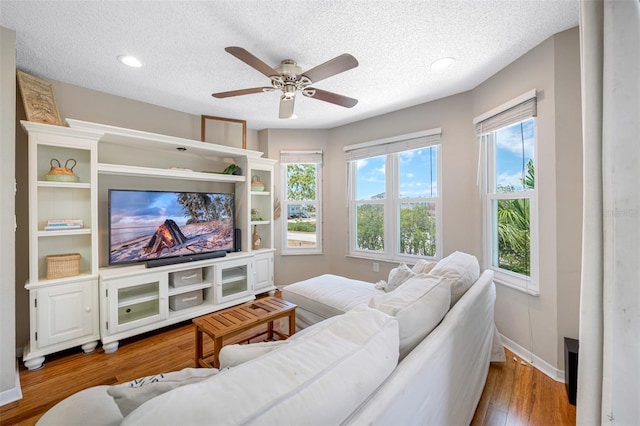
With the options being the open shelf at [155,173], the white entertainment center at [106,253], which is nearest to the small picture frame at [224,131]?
the white entertainment center at [106,253]

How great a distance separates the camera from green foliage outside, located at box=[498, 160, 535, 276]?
2250 millimetres

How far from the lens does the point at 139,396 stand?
0.72 m

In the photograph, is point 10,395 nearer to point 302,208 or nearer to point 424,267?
point 424,267

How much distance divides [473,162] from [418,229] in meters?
1.01

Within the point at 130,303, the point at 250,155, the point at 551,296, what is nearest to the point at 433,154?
the point at 551,296

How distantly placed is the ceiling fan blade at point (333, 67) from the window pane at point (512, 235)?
6.30 ft

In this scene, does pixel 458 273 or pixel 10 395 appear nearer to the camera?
pixel 458 273

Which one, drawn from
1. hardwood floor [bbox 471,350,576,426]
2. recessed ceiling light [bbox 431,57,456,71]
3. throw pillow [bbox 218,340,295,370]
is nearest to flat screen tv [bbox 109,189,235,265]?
throw pillow [bbox 218,340,295,370]

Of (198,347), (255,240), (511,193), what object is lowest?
(198,347)

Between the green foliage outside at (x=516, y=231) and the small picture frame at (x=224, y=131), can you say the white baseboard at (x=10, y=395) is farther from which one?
the green foliage outside at (x=516, y=231)

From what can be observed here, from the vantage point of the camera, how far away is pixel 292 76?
1.96 meters

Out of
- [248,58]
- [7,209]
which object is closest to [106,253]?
[7,209]

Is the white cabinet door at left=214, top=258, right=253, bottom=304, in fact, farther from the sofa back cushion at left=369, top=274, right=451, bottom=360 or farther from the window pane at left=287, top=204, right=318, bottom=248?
the sofa back cushion at left=369, top=274, right=451, bottom=360

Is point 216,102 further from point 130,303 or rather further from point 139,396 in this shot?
point 139,396
